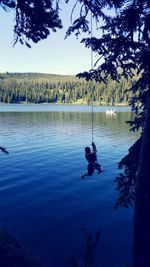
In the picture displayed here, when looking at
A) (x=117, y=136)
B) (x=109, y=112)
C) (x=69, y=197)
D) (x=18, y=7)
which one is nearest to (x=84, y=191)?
(x=69, y=197)

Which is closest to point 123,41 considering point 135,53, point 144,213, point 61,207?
point 135,53

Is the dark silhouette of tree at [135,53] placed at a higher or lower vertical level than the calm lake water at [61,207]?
higher

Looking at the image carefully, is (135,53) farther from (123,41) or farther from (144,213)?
(144,213)

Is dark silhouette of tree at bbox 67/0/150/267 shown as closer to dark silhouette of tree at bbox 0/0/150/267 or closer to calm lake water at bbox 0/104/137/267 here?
dark silhouette of tree at bbox 0/0/150/267

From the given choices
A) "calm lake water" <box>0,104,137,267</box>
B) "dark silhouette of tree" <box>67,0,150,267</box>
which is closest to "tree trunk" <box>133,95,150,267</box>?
"dark silhouette of tree" <box>67,0,150,267</box>

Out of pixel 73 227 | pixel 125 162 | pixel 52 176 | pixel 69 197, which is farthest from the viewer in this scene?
pixel 52 176

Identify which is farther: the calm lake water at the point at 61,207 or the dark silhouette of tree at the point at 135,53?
the calm lake water at the point at 61,207

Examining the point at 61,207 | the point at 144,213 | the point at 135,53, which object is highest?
the point at 135,53

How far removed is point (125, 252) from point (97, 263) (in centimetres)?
195

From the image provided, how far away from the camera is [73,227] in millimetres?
19172

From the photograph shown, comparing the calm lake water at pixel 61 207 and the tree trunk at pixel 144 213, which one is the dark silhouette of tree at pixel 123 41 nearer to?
the tree trunk at pixel 144 213

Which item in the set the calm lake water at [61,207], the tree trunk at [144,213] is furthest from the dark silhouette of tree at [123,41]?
the calm lake water at [61,207]

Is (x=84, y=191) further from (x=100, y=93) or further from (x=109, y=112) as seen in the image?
(x=100, y=93)

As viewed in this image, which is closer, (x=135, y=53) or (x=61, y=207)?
(x=135, y=53)
